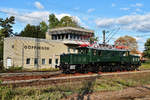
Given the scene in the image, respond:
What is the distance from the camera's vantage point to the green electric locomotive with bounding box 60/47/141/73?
A: 1916cm

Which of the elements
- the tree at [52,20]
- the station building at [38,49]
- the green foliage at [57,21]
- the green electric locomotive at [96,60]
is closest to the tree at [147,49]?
the station building at [38,49]

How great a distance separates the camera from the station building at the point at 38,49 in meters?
27.8

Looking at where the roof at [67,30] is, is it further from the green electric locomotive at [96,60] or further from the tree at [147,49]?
the tree at [147,49]

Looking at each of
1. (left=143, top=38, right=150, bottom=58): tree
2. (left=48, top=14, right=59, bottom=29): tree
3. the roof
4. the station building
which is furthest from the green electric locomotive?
(left=48, top=14, right=59, bottom=29): tree

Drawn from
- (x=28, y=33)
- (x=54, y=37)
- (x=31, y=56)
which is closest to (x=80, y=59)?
(x=31, y=56)

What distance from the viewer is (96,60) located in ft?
68.1

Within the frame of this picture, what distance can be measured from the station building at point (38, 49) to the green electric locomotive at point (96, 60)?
11.8 feet

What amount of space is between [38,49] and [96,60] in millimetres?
13147

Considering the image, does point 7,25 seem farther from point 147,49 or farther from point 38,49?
point 147,49

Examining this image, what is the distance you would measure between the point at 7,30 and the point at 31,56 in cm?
2369

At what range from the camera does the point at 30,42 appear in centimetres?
2934

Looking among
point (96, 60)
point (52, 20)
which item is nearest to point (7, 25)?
point (52, 20)

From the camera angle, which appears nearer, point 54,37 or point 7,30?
point 54,37

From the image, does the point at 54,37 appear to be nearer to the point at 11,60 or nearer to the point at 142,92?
the point at 11,60
